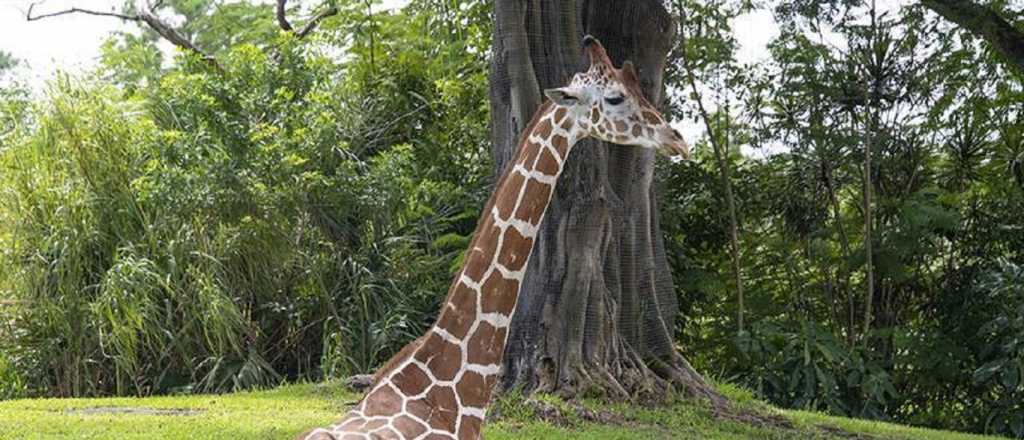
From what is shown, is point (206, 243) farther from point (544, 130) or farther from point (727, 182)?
point (544, 130)

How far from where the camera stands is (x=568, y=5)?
343 inches

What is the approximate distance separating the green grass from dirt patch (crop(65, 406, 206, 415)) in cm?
1

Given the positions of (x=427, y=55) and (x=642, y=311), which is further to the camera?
(x=427, y=55)

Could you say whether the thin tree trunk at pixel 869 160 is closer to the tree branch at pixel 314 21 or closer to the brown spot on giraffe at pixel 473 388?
the tree branch at pixel 314 21

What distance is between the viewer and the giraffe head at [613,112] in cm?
487

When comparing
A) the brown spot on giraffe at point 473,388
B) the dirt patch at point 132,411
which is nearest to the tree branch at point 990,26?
the brown spot on giraffe at point 473,388

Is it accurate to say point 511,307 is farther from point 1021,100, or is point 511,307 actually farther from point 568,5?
point 1021,100

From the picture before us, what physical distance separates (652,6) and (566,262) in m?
2.06

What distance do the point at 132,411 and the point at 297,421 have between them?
1.53 m

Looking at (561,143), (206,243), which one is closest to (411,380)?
(561,143)

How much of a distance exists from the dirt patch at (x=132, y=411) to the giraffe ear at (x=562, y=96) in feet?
14.4

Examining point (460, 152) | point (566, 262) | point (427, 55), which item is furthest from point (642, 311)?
point (427, 55)

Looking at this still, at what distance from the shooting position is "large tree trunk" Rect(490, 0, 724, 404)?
8438 mm

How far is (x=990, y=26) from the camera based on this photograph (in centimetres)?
770
